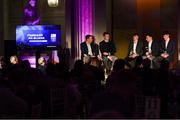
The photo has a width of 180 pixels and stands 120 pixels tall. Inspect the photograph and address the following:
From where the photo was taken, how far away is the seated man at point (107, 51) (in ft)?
37.7

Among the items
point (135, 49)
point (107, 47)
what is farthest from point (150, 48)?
point (107, 47)

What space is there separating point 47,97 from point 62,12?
10533 mm

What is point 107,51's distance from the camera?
11609 millimetres

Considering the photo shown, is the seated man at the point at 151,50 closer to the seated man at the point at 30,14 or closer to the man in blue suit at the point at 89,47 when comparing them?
the man in blue suit at the point at 89,47

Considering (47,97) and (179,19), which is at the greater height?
(179,19)

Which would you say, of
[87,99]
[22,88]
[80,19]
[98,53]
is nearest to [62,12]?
[80,19]

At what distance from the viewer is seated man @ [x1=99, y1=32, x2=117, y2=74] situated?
11.5 meters

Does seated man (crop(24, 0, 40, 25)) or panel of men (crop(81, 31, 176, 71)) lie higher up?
seated man (crop(24, 0, 40, 25))

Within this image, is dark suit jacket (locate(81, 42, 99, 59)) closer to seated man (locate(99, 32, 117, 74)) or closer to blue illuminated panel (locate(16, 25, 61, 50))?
seated man (locate(99, 32, 117, 74))

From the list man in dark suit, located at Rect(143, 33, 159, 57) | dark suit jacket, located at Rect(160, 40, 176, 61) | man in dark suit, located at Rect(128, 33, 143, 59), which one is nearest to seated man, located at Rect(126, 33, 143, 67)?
man in dark suit, located at Rect(128, 33, 143, 59)

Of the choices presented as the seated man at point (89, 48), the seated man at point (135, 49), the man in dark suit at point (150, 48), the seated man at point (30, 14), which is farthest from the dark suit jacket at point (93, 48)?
the seated man at point (30, 14)

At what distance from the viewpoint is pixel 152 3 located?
13.2 m

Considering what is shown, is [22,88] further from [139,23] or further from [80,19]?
[139,23]

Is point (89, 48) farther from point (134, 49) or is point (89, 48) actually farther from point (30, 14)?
point (30, 14)
